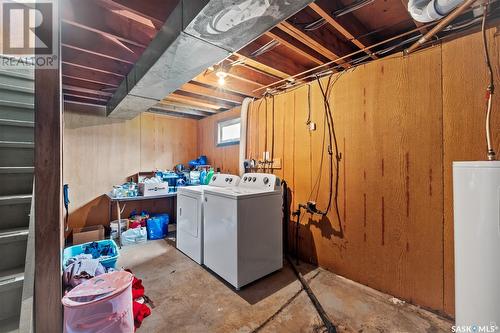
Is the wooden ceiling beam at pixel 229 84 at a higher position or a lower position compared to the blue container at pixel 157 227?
higher

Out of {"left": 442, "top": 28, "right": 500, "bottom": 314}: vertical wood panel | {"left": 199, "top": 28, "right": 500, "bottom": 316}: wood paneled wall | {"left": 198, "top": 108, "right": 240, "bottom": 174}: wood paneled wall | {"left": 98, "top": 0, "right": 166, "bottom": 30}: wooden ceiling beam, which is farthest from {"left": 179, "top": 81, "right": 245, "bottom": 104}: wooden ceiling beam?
{"left": 442, "top": 28, "right": 500, "bottom": 314}: vertical wood panel

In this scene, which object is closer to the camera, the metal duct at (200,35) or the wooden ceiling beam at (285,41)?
the metal duct at (200,35)

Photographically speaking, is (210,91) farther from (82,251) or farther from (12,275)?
(12,275)

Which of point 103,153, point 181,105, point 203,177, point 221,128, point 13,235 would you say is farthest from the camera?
point 221,128

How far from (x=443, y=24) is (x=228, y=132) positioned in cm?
348

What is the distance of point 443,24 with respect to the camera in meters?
1.46

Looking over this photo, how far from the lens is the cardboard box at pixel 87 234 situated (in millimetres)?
3209

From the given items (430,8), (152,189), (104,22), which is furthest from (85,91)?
(430,8)

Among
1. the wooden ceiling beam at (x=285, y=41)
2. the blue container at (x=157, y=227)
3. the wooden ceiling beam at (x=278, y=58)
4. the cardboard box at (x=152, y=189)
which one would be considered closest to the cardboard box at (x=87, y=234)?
the blue container at (x=157, y=227)

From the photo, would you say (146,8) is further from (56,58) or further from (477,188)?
(477,188)

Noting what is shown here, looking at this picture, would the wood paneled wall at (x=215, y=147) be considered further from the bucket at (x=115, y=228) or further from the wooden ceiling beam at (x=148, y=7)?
the wooden ceiling beam at (x=148, y=7)

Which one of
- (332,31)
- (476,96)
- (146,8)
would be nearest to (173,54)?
(146,8)

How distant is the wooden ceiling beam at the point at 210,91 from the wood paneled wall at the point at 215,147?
474mm

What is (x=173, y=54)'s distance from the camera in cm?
167
